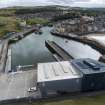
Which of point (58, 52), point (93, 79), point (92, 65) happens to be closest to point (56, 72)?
point (92, 65)

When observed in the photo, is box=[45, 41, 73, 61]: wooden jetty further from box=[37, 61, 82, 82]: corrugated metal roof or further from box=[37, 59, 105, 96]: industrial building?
box=[37, 59, 105, 96]: industrial building

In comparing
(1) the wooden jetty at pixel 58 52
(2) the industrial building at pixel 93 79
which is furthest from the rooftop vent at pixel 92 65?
(1) the wooden jetty at pixel 58 52

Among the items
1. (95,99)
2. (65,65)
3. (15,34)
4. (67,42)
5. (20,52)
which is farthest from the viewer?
(15,34)

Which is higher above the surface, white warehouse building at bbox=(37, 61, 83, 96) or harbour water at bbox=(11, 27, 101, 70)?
white warehouse building at bbox=(37, 61, 83, 96)

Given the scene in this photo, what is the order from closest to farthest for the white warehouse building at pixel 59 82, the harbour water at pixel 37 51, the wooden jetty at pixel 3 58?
the white warehouse building at pixel 59 82 → the wooden jetty at pixel 3 58 → the harbour water at pixel 37 51

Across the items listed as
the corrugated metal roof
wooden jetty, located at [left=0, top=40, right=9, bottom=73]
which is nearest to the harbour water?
wooden jetty, located at [left=0, top=40, right=9, bottom=73]

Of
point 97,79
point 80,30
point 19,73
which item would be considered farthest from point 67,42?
point 97,79

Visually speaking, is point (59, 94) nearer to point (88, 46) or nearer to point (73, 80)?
point (73, 80)

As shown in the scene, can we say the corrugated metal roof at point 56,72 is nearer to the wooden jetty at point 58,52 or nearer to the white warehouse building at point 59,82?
the white warehouse building at point 59,82
